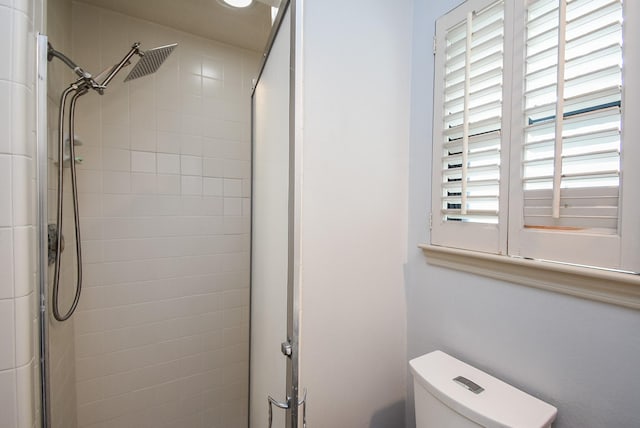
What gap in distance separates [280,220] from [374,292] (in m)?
0.57

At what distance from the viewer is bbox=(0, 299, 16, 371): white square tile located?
56 cm

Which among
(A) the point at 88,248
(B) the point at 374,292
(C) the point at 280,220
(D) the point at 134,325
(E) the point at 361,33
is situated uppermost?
(E) the point at 361,33

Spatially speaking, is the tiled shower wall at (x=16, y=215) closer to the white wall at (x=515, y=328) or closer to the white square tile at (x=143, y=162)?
the white square tile at (x=143, y=162)

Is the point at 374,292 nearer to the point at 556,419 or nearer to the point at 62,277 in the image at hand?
the point at 556,419

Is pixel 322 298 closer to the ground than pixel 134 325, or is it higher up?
higher up

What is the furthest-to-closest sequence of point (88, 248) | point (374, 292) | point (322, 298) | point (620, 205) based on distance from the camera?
point (88, 248) → point (374, 292) → point (322, 298) → point (620, 205)

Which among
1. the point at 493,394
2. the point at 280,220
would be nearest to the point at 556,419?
the point at 493,394

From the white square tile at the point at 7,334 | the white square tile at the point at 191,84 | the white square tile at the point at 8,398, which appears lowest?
the white square tile at the point at 8,398

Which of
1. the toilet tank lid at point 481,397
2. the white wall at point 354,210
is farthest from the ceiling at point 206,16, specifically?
the toilet tank lid at point 481,397

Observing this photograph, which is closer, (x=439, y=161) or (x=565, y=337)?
(x=565, y=337)

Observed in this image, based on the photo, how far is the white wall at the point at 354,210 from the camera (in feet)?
3.20

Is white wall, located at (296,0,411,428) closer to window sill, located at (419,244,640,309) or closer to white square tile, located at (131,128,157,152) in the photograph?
window sill, located at (419,244,640,309)

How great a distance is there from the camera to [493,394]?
29.6 inches

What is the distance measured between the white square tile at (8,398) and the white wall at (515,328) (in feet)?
4.03
